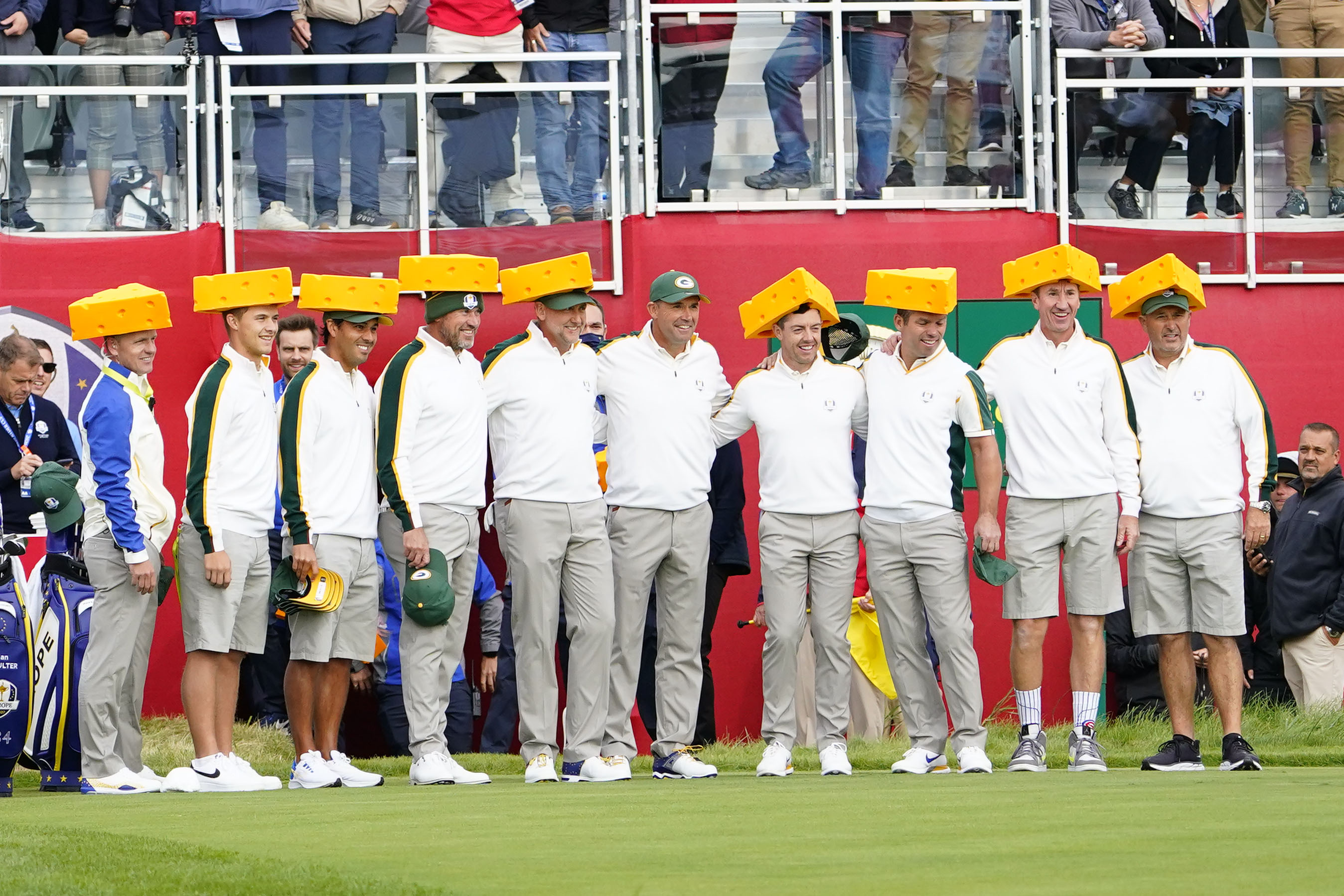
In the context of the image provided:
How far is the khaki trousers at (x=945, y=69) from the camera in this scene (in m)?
11.4

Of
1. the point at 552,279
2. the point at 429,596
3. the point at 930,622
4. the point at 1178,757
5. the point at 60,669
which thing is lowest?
the point at 1178,757

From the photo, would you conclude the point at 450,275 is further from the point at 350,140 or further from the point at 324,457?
the point at 350,140

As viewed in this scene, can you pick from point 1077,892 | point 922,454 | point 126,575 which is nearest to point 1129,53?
point 922,454

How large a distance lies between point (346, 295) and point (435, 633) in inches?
60.6

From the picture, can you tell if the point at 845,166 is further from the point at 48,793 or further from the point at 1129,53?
the point at 48,793

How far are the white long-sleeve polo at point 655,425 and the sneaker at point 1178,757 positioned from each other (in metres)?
2.33

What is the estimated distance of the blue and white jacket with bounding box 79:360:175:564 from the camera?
26.1 ft

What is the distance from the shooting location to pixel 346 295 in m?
8.36

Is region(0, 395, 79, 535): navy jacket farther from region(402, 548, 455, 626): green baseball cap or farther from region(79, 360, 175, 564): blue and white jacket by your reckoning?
region(402, 548, 455, 626): green baseball cap

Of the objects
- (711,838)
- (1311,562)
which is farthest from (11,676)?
(1311,562)

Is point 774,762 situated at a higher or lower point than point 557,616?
lower

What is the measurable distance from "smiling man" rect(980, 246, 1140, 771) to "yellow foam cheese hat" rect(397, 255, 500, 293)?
2408mm

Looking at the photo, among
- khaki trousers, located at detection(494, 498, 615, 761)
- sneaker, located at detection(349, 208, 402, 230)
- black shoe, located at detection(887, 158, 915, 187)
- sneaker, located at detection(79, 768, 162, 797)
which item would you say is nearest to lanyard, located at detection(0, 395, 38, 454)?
sneaker, located at detection(79, 768, 162, 797)

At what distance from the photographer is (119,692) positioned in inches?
320
